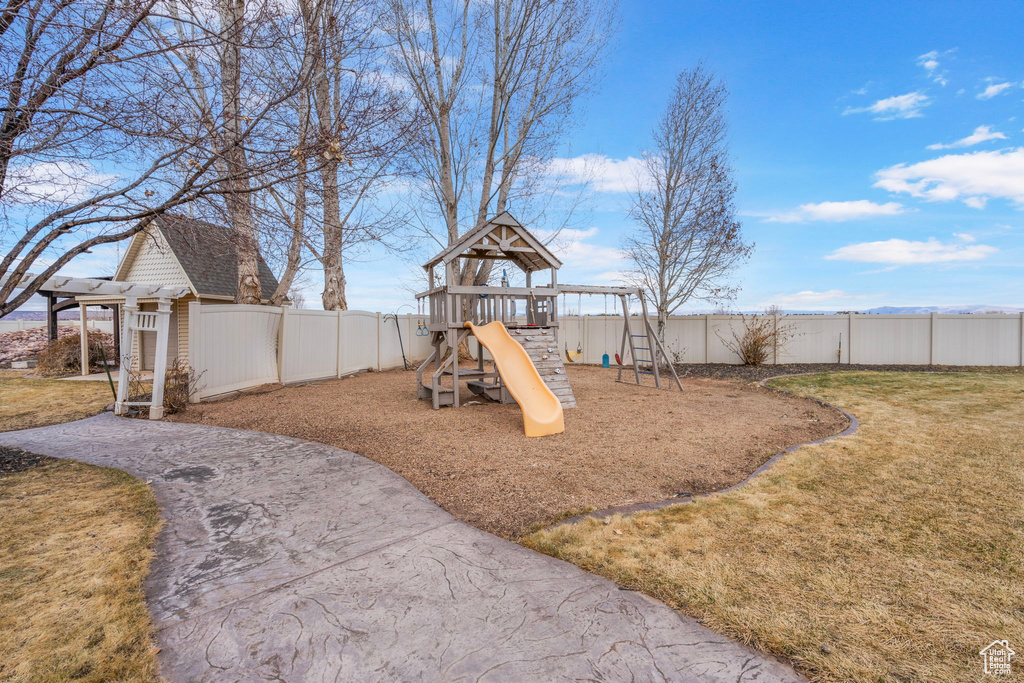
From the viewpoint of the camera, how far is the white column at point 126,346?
6.96 meters

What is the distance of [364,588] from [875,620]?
8.17 feet

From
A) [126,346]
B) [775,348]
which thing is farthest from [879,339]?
[126,346]

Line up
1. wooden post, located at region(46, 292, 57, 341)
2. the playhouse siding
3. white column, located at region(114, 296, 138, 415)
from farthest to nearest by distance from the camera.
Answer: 1. wooden post, located at region(46, 292, 57, 341)
2. the playhouse siding
3. white column, located at region(114, 296, 138, 415)

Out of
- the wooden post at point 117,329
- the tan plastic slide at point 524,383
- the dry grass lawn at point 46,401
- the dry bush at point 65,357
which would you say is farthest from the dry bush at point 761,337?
the wooden post at point 117,329

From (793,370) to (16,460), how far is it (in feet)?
49.5

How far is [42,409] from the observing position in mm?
8180

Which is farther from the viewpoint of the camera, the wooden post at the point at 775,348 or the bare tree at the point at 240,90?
the wooden post at the point at 775,348

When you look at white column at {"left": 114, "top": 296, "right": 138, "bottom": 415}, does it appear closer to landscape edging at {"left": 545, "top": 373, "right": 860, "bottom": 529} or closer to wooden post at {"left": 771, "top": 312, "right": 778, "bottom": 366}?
landscape edging at {"left": 545, "top": 373, "right": 860, "bottom": 529}

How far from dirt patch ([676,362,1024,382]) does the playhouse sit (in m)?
3.24

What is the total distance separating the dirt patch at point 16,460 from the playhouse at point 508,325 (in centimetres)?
449

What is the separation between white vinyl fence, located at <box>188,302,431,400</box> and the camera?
8.41 meters

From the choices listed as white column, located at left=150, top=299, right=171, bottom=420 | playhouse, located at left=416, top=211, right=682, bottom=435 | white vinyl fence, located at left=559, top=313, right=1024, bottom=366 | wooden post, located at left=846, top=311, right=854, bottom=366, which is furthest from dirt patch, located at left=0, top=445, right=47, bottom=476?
wooden post, located at left=846, top=311, right=854, bottom=366

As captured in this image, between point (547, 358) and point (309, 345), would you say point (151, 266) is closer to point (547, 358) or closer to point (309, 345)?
point (309, 345)

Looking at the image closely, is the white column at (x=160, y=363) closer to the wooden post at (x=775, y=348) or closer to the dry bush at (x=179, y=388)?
the dry bush at (x=179, y=388)
